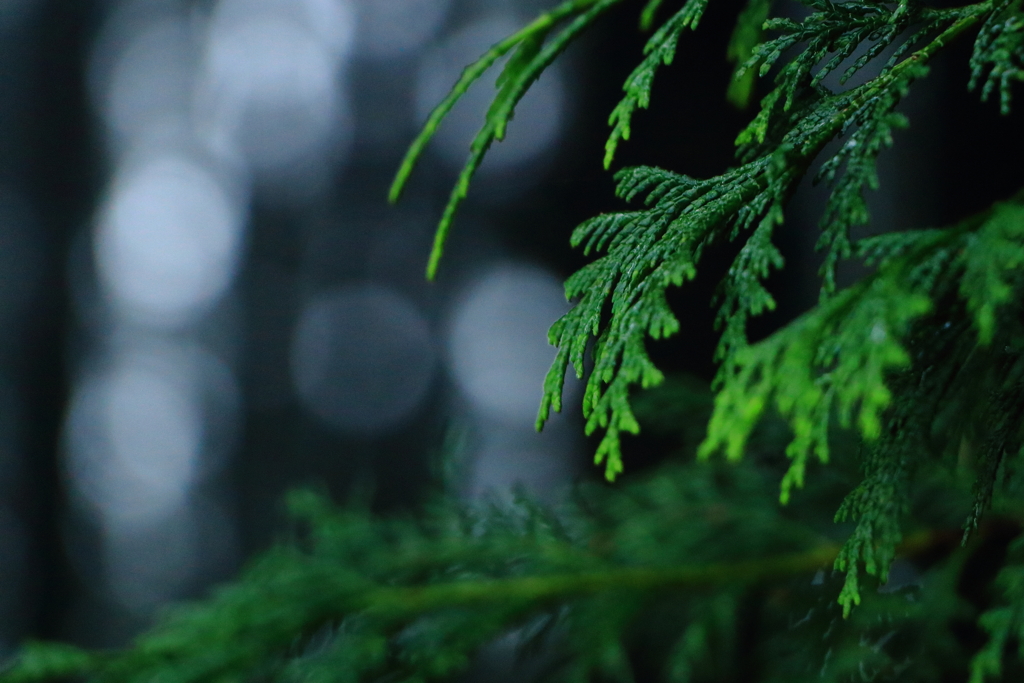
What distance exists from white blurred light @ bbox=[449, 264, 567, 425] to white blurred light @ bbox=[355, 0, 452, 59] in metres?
2.04

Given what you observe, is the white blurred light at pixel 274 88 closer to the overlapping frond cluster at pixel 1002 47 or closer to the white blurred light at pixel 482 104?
the white blurred light at pixel 482 104

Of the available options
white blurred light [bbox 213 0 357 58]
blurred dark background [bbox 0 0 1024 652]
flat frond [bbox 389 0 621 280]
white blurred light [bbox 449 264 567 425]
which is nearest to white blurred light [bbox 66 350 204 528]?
blurred dark background [bbox 0 0 1024 652]

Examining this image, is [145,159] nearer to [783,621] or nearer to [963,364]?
[783,621]

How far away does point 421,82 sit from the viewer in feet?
17.9

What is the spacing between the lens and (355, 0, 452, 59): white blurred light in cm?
543

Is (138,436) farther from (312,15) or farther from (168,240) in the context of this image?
(312,15)

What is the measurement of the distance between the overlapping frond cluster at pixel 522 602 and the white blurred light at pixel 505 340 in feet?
10.6

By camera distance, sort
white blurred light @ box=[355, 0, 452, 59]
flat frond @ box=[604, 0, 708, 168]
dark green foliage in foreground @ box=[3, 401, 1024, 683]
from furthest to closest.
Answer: white blurred light @ box=[355, 0, 452, 59] < dark green foliage in foreground @ box=[3, 401, 1024, 683] < flat frond @ box=[604, 0, 708, 168]

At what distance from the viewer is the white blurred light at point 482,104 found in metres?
4.06

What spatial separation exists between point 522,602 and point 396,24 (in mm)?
5383

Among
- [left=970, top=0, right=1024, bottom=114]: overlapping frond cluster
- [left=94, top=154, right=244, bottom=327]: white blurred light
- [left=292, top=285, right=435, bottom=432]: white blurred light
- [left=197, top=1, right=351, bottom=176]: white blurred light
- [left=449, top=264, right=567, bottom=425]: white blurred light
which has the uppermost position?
[left=197, top=1, right=351, bottom=176]: white blurred light

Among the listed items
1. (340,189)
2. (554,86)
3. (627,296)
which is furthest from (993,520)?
(340,189)

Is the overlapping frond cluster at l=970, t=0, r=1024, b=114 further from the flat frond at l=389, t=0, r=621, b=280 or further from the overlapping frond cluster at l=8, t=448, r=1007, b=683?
the overlapping frond cluster at l=8, t=448, r=1007, b=683

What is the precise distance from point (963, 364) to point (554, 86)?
3843 mm
